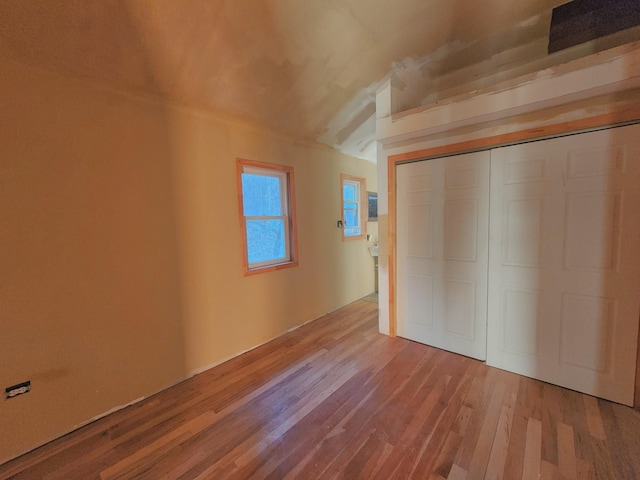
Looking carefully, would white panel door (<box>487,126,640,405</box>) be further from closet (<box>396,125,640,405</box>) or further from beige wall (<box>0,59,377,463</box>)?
beige wall (<box>0,59,377,463</box>)

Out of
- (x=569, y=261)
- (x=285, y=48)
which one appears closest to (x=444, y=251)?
(x=569, y=261)

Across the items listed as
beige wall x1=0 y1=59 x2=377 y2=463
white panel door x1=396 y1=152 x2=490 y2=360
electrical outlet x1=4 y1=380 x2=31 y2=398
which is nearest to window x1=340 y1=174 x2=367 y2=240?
white panel door x1=396 y1=152 x2=490 y2=360

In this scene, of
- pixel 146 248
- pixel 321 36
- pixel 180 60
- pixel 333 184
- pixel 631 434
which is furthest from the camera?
pixel 333 184

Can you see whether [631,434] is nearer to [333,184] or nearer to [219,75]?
[333,184]

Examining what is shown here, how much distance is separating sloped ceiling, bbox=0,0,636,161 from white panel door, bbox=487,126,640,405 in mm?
1213

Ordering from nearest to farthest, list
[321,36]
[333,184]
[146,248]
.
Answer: [146,248]
[321,36]
[333,184]

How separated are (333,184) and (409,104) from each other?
137 centimetres

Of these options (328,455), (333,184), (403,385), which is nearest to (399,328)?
(403,385)

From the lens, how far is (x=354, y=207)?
459cm

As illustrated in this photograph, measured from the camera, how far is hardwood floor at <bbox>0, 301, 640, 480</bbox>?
1.53 metres

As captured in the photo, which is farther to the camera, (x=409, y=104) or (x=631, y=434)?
(x=409, y=104)

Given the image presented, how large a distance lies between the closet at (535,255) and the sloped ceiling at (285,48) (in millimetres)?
1132

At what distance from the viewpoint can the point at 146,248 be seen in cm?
217

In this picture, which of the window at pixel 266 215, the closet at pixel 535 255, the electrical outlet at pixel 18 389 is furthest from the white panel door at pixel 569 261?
the electrical outlet at pixel 18 389
